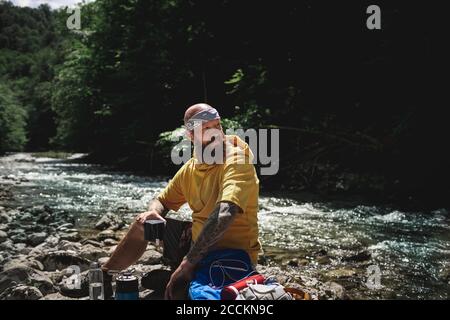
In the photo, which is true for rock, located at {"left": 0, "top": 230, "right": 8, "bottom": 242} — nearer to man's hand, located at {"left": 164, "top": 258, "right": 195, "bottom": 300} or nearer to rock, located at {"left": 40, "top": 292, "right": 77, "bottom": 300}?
rock, located at {"left": 40, "top": 292, "right": 77, "bottom": 300}

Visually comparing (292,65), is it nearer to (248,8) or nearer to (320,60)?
(320,60)

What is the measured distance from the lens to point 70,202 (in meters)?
13.6

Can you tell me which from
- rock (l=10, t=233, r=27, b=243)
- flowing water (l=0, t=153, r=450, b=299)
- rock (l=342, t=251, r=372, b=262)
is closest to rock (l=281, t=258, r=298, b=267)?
flowing water (l=0, t=153, r=450, b=299)

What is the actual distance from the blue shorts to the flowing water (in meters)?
2.86

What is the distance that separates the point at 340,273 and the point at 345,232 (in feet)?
10.2

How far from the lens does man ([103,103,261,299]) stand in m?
3.43

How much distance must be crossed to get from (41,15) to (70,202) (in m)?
121

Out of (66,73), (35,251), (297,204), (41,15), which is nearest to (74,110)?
(66,73)

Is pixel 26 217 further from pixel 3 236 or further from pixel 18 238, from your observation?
pixel 18 238

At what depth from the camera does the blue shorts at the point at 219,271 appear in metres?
3.30

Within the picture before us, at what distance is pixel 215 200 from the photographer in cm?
375

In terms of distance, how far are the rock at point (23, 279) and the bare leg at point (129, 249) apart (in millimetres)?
1322

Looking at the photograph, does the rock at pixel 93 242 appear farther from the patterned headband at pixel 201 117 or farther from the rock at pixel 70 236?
the patterned headband at pixel 201 117
